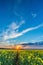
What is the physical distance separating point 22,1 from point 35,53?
3.03 ft

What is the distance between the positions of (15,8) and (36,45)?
74 cm

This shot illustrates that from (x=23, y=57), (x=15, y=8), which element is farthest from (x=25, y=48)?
(x=15, y=8)

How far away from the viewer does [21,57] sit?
3.67m

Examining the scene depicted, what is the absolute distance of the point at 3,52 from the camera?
3766 mm

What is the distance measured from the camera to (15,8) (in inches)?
149

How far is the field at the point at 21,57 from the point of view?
360 centimetres

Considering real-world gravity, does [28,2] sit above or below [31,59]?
above

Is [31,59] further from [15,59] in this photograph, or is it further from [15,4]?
[15,4]

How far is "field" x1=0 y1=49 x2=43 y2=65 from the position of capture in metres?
3.60

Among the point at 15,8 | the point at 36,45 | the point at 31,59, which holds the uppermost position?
the point at 15,8

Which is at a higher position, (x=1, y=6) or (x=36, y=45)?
(x=1, y=6)

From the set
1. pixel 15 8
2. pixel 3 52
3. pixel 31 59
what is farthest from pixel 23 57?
pixel 15 8

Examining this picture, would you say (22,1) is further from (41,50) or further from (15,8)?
(41,50)

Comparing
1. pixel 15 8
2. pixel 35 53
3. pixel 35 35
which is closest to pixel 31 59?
pixel 35 53
